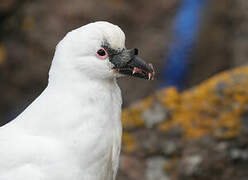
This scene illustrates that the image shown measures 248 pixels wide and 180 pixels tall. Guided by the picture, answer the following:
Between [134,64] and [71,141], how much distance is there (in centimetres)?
60

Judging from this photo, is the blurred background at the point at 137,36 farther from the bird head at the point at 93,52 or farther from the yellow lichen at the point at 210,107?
the bird head at the point at 93,52

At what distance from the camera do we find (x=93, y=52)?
13.1ft

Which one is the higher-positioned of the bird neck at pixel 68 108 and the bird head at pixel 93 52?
the bird head at pixel 93 52

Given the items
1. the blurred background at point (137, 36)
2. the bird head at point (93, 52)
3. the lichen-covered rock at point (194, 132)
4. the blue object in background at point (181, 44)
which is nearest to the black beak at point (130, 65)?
the bird head at point (93, 52)

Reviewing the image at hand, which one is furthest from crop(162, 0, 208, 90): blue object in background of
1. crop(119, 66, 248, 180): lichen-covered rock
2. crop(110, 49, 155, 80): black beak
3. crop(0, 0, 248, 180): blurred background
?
crop(110, 49, 155, 80): black beak

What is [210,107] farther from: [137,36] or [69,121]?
[137,36]

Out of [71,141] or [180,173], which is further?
[180,173]

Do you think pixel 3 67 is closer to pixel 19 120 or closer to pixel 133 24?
pixel 133 24

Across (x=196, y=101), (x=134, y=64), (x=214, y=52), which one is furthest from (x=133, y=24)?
(x=134, y=64)

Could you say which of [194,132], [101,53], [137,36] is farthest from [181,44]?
[101,53]

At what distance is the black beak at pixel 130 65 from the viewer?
4.08 meters

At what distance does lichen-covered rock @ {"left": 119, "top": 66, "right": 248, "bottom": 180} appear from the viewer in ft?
17.9

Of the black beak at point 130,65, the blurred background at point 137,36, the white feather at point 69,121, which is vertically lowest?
the white feather at point 69,121

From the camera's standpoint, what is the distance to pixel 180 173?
5504 millimetres
